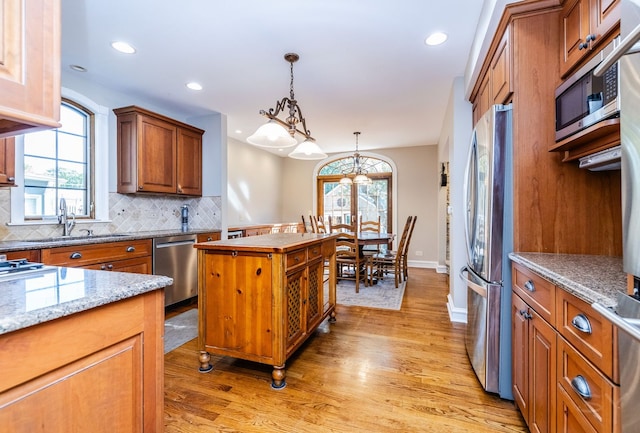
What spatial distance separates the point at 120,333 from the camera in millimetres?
864

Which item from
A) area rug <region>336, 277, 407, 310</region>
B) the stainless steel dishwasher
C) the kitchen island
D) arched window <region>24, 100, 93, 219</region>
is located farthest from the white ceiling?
area rug <region>336, 277, 407, 310</region>

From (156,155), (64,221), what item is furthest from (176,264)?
(156,155)

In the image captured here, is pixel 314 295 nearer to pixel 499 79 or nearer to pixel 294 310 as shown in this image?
pixel 294 310

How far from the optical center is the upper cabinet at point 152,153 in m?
3.40

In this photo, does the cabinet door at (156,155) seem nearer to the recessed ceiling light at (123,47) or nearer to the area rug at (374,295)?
the recessed ceiling light at (123,47)

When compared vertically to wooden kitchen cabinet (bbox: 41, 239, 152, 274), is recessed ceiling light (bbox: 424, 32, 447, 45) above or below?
above

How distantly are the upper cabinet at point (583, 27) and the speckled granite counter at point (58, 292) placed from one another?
2.15 m

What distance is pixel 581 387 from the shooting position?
0.98 meters

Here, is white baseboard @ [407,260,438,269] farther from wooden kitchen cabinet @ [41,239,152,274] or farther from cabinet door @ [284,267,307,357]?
wooden kitchen cabinet @ [41,239,152,274]

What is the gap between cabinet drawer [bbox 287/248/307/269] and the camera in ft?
6.76

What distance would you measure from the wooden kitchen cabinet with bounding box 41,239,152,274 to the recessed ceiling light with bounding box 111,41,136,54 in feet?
5.81

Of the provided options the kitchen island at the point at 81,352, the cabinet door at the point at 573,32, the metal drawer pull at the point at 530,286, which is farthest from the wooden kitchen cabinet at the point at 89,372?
the cabinet door at the point at 573,32

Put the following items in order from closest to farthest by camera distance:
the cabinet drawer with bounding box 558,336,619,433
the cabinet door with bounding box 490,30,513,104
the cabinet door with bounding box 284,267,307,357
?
the cabinet drawer with bounding box 558,336,619,433
the cabinet door with bounding box 490,30,513,104
the cabinet door with bounding box 284,267,307,357

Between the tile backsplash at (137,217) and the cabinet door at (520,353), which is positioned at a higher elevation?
the tile backsplash at (137,217)
